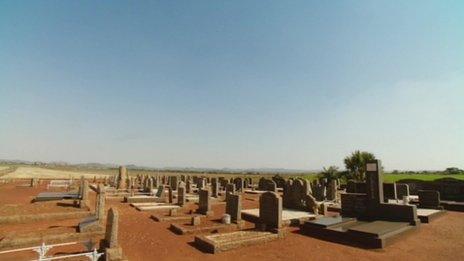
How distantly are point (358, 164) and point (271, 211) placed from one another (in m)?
25.7

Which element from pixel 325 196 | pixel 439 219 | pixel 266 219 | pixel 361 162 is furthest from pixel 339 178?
pixel 266 219

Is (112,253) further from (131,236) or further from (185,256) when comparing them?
(131,236)

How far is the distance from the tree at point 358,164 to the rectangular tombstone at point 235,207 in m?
24.9

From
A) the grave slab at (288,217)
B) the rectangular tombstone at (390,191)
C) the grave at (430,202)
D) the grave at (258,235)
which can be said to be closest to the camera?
the grave at (258,235)

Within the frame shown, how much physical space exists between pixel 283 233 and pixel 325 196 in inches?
549

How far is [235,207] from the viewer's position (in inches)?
533

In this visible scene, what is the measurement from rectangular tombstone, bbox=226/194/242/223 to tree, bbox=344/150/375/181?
24.9 meters

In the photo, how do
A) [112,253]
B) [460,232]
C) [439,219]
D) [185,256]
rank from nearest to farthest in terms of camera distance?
1. [112,253]
2. [185,256]
3. [460,232]
4. [439,219]

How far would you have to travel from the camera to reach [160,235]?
11.2 metres


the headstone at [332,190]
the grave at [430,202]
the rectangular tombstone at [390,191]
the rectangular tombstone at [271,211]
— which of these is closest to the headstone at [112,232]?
the rectangular tombstone at [271,211]

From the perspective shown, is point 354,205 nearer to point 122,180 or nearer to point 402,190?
point 402,190

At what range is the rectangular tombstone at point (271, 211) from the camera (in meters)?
11.7

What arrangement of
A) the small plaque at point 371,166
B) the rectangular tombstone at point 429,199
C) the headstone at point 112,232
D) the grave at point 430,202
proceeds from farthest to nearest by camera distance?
the rectangular tombstone at point 429,199
the grave at point 430,202
the small plaque at point 371,166
the headstone at point 112,232

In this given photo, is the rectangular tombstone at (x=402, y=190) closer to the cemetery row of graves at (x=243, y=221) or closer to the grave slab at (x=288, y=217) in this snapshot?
the cemetery row of graves at (x=243, y=221)
